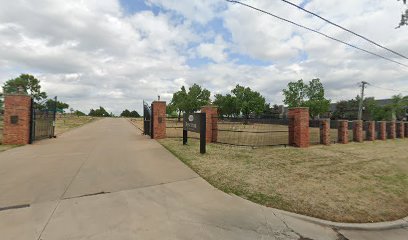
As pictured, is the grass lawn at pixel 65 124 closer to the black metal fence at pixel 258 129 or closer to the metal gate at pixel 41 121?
the metal gate at pixel 41 121

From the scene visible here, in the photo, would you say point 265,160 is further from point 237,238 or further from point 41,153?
point 41,153

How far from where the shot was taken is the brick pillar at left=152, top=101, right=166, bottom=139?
15023 millimetres

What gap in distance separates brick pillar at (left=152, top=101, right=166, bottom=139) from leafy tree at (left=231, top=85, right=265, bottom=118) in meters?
44.4

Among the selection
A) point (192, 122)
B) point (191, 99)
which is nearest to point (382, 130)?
point (192, 122)

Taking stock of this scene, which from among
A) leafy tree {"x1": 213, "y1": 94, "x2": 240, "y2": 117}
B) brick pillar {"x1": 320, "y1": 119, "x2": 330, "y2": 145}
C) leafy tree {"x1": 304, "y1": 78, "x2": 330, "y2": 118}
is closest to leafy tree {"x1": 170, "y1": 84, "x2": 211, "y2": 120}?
leafy tree {"x1": 213, "y1": 94, "x2": 240, "y2": 117}

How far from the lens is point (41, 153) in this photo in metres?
9.49

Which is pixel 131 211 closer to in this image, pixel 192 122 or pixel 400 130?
pixel 192 122

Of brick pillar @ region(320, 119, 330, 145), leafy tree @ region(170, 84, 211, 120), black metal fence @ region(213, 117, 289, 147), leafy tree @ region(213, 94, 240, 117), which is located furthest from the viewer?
leafy tree @ region(213, 94, 240, 117)

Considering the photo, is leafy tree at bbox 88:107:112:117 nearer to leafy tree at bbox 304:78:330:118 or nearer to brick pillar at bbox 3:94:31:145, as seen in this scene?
leafy tree at bbox 304:78:330:118

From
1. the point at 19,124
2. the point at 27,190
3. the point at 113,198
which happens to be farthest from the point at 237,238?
the point at 19,124

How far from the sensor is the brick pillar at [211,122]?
13320mm

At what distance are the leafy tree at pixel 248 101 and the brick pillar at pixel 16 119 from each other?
4955cm

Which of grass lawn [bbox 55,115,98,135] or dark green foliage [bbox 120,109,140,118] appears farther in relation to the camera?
dark green foliage [bbox 120,109,140,118]

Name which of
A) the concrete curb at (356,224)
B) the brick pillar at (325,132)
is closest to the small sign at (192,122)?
the concrete curb at (356,224)
